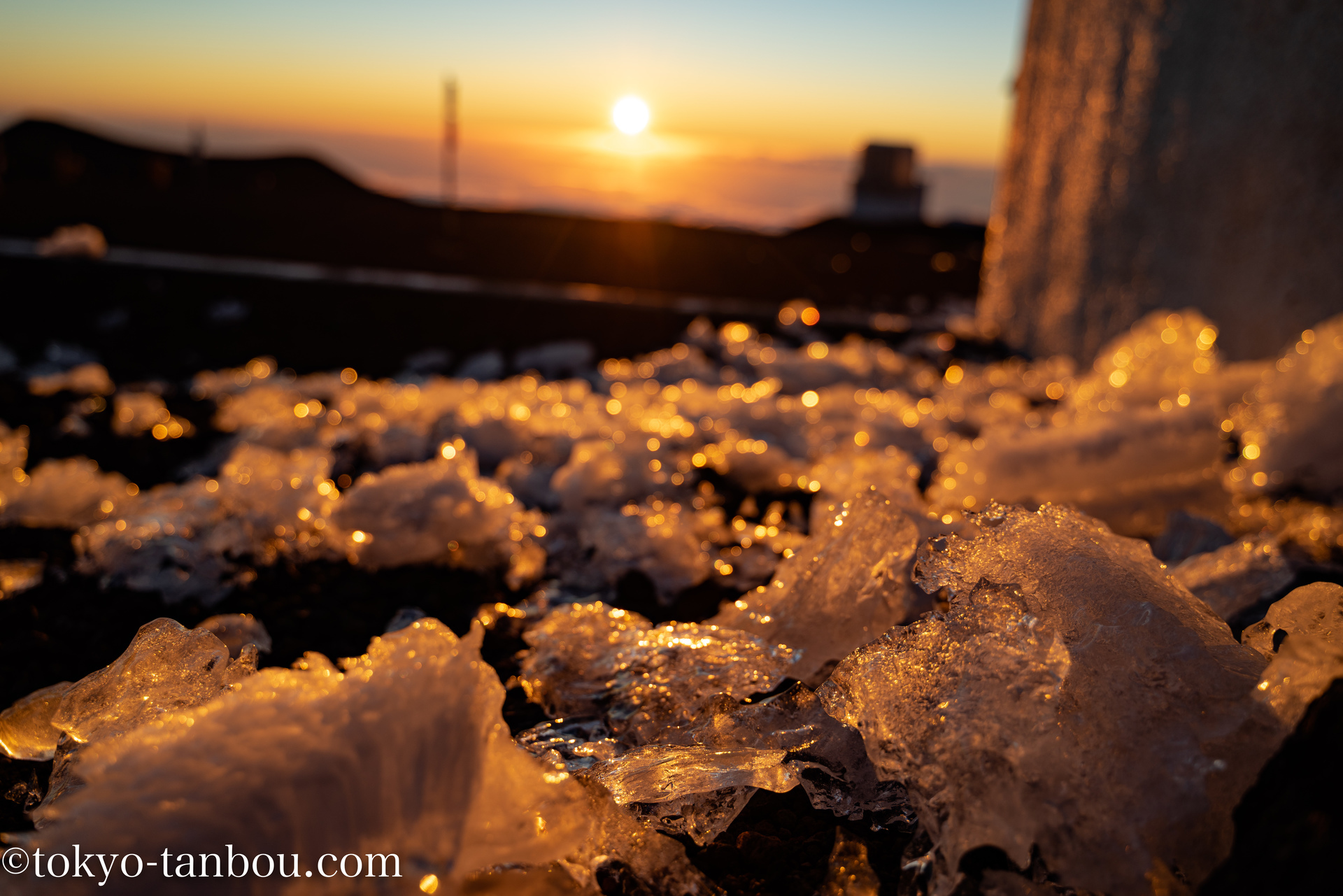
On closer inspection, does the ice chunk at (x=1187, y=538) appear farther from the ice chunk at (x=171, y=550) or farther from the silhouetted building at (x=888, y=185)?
the silhouetted building at (x=888, y=185)

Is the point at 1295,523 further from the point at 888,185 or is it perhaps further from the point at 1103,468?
the point at 888,185

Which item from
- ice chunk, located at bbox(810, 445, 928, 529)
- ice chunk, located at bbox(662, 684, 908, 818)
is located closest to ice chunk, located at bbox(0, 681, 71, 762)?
ice chunk, located at bbox(662, 684, 908, 818)

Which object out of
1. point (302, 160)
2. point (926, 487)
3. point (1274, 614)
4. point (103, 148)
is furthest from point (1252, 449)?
point (103, 148)

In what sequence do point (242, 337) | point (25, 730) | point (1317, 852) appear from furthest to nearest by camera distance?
point (242, 337) → point (25, 730) → point (1317, 852)

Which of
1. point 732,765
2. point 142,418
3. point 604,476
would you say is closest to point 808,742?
point 732,765

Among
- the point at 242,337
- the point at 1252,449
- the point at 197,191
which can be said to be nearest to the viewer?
the point at 1252,449

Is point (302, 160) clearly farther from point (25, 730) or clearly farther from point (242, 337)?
point (25, 730)

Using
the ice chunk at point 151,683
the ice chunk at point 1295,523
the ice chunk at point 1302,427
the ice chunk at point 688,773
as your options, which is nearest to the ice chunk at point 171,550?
the ice chunk at point 151,683

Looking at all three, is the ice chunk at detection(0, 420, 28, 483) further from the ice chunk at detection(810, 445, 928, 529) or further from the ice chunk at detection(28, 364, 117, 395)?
the ice chunk at detection(810, 445, 928, 529)
